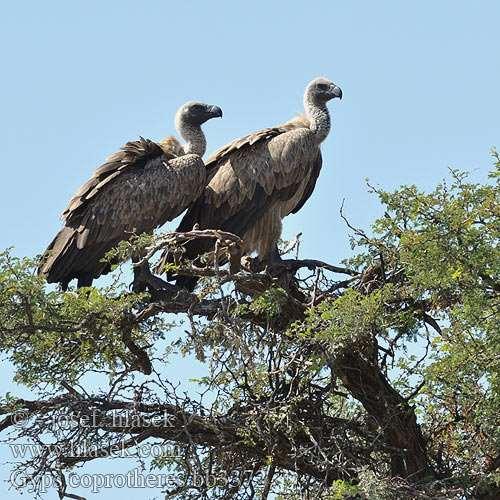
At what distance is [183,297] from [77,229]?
1.98 meters

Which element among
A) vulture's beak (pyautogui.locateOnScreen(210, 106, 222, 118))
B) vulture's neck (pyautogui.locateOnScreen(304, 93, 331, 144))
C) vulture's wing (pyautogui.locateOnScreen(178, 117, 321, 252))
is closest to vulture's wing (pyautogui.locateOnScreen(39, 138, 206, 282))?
vulture's wing (pyautogui.locateOnScreen(178, 117, 321, 252))

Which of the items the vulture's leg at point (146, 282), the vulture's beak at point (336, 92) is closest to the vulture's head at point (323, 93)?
the vulture's beak at point (336, 92)

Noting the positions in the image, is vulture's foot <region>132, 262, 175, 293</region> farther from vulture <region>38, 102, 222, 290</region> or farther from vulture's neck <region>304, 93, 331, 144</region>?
vulture's neck <region>304, 93, 331, 144</region>

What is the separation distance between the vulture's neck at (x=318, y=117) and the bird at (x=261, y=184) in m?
0.01

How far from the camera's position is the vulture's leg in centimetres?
1239

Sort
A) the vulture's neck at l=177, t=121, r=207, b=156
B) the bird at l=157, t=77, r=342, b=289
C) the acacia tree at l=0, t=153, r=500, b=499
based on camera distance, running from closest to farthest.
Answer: the acacia tree at l=0, t=153, r=500, b=499 → the bird at l=157, t=77, r=342, b=289 → the vulture's neck at l=177, t=121, r=207, b=156

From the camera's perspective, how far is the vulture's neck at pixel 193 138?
14352 mm

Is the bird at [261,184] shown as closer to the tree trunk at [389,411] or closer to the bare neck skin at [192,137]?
the bare neck skin at [192,137]

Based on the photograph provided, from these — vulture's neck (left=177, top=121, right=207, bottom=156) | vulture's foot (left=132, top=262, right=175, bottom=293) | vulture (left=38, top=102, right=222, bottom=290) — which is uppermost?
vulture's neck (left=177, top=121, right=207, bottom=156)

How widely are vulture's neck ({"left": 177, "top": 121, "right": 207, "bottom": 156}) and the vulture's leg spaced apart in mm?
2120

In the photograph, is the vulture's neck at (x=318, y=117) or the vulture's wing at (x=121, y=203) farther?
the vulture's neck at (x=318, y=117)

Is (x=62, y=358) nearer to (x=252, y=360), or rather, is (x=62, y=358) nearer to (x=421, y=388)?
(x=252, y=360)

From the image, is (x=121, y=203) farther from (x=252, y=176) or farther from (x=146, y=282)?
(x=252, y=176)

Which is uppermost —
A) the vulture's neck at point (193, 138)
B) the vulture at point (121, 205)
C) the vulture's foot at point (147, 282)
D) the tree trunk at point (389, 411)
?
the vulture's neck at point (193, 138)
